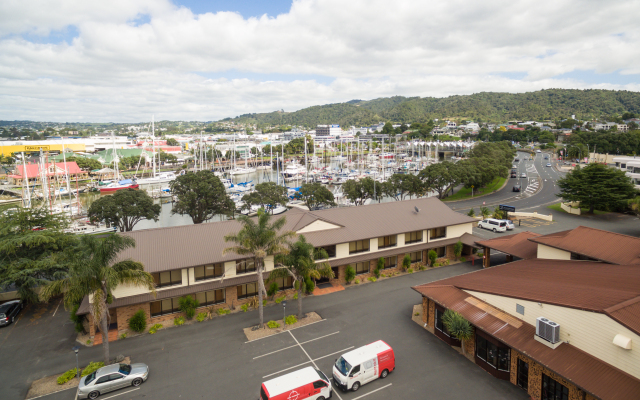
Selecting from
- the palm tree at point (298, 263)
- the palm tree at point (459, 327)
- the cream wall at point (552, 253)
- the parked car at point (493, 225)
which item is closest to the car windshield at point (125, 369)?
the palm tree at point (298, 263)

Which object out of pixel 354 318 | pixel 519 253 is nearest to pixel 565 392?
pixel 354 318

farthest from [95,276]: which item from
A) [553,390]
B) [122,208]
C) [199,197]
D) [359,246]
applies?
[199,197]

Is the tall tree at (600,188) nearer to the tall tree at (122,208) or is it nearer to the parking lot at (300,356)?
the parking lot at (300,356)

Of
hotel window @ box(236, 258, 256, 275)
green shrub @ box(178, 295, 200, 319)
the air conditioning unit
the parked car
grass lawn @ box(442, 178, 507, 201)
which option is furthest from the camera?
grass lawn @ box(442, 178, 507, 201)

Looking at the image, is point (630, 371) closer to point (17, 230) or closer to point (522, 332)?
point (522, 332)

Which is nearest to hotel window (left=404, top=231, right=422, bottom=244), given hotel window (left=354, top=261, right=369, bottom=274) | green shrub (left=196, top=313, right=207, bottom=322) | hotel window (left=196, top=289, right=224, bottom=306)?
hotel window (left=354, top=261, right=369, bottom=274)

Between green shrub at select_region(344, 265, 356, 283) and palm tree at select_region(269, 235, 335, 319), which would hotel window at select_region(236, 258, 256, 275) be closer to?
palm tree at select_region(269, 235, 335, 319)
